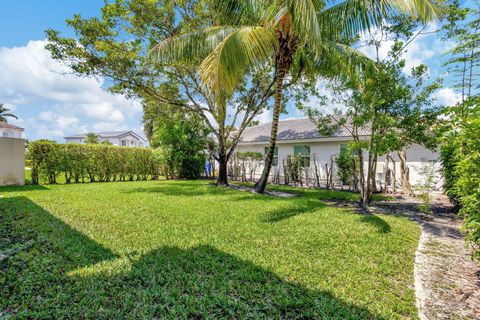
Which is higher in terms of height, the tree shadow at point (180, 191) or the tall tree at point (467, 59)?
the tall tree at point (467, 59)

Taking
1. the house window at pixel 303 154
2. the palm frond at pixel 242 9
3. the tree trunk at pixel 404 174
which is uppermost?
the palm frond at pixel 242 9

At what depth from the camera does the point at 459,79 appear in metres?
5.48

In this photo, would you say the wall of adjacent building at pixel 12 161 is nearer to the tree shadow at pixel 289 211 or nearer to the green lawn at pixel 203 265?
the green lawn at pixel 203 265

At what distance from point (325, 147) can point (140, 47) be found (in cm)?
1252

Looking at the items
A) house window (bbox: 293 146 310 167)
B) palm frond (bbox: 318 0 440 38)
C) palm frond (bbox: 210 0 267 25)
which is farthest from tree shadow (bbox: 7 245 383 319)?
house window (bbox: 293 146 310 167)

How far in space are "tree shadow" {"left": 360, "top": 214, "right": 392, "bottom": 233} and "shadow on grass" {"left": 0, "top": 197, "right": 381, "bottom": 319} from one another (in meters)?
3.66

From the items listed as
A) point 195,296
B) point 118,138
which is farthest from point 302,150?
point 118,138

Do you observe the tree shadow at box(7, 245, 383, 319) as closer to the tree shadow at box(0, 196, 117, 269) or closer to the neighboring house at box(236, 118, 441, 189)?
the tree shadow at box(0, 196, 117, 269)

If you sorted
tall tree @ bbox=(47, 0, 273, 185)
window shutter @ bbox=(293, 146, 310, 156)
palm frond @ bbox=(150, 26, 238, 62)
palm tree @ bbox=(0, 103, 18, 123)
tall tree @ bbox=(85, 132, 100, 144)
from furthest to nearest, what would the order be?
palm tree @ bbox=(0, 103, 18, 123) < tall tree @ bbox=(85, 132, 100, 144) < window shutter @ bbox=(293, 146, 310, 156) < tall tree @ bbox=(47, 0, 273, 185) < palm frond @ bbox=(150, 26, 238, 62)

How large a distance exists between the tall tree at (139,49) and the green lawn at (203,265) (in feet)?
18.2

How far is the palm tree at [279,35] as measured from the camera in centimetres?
691

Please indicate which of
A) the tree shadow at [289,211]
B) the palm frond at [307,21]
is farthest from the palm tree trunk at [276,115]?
the palm frond at [307,21]

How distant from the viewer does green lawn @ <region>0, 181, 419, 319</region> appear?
9.47 ft

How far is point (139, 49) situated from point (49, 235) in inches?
357
